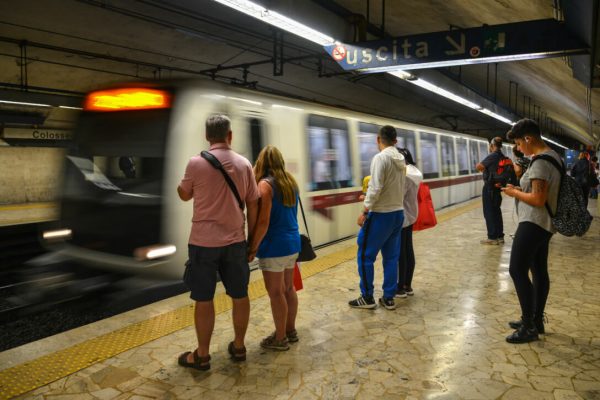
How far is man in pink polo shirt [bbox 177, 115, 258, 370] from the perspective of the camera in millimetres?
2986

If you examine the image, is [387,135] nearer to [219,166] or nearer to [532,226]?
[532,226]

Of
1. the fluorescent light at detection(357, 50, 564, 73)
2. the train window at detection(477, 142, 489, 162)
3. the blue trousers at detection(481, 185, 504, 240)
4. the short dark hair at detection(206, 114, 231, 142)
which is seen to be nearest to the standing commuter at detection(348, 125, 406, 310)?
the short dark hair at detection(206, 114, 231, 142)

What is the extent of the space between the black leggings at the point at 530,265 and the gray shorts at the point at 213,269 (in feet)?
6.97

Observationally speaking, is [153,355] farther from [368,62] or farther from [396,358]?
[368,62]

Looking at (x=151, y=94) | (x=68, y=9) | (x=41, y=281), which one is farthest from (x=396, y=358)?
(x=68, y=9)

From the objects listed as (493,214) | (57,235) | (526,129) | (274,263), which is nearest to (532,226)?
(526,129)

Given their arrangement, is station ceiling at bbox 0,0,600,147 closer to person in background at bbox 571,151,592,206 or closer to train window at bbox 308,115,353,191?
person in background at bbox 571,151,592,206

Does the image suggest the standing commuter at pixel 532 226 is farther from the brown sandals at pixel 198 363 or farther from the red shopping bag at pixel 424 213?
the brown sandals at pixel 198 363

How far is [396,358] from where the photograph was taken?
3.30 metres

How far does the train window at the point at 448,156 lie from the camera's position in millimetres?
12993

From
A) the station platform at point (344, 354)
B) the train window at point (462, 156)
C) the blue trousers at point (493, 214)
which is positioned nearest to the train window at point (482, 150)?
the train window at point (462, 156)

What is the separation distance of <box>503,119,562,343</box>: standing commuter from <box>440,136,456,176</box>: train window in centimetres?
960

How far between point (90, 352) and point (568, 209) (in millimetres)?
3777

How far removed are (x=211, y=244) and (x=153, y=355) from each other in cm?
108
